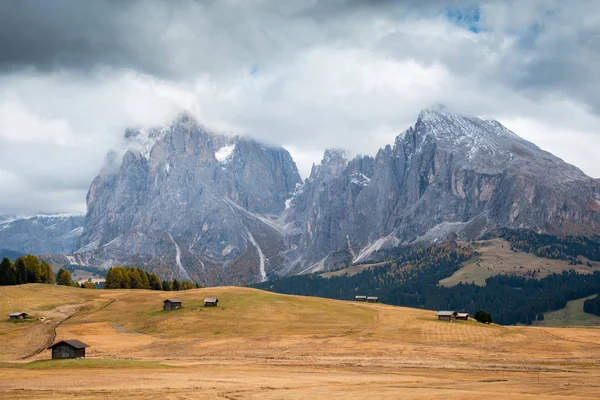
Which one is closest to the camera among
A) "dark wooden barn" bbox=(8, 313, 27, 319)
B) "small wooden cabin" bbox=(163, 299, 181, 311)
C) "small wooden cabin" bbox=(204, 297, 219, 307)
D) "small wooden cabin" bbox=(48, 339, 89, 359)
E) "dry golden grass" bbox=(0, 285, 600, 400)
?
→ "dry golden grass" bbox=(0, 285, 600, 400)

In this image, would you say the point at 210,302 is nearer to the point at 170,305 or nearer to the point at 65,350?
the point at 170,305

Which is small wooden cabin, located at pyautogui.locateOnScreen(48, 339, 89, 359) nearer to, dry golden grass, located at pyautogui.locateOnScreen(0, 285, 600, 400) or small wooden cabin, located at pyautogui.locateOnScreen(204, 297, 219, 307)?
dry golden grass, located at pyautogui.locateOnScreen(0, 285, 600, 400)

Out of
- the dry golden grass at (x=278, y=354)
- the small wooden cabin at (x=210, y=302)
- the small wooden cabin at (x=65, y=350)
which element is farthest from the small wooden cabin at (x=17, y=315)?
the small wooden cabin at (x=65, y=350)

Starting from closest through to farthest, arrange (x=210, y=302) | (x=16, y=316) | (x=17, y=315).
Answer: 1. (x=16, y=316)
2. (x=17, y=315)
3. (x=210, y=302)

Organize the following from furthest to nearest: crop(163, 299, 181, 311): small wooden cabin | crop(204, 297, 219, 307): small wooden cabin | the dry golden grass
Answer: crop(204, 297, 219, 307): small wooden cabin → crop(163, 299, 181, 311): small wooden cabin → the dry golden grass

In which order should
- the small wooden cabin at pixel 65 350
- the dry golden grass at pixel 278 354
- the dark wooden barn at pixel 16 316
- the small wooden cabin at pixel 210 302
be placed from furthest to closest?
1. the small wooden cabin at pixel 210 302
2. the dark wooden barn at pixel 16 316
3. the small wooden cabin at pixel 65 350
4. the dry golden grass at pixel 278 354

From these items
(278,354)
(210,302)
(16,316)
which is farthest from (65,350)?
(210,302)

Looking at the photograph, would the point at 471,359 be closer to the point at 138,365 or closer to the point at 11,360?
the point at 138,365

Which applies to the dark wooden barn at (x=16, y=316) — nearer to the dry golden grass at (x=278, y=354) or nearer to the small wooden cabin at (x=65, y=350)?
the dry golden grass at (x=278, y=354)

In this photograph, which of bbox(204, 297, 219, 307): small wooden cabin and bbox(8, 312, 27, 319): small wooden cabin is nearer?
bbox(8, 312, 27, 319): small wooden cabin

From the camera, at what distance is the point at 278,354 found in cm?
11950

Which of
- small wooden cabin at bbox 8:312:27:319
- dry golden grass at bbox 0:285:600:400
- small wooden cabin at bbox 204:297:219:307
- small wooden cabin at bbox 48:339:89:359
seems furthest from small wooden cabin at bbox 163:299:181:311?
small wooden cabin at bbox 48:339:89:359

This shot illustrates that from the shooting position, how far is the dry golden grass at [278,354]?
71625 millimetres

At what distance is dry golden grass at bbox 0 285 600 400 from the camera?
71.6 meters
